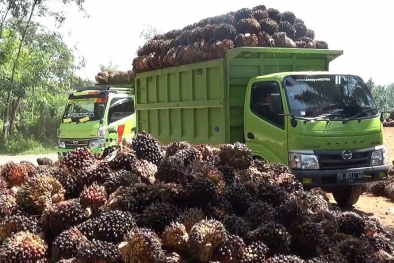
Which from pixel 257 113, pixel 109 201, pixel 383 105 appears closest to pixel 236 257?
pixel 109 201

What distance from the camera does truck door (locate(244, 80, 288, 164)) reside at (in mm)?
7227

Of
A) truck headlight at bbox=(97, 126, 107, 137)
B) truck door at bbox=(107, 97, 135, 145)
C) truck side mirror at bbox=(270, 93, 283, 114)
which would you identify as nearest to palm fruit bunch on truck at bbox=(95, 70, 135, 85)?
truck door at bbox=(107, 97, 135, 145)

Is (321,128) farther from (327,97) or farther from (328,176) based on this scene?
(328,176)

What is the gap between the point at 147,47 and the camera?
34.9 feet

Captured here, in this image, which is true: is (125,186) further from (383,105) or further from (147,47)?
(383,105)

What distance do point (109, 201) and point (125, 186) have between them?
7.9 inches

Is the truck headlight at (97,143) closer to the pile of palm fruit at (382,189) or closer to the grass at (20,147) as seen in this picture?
the pile of palm fruit at (382,189)

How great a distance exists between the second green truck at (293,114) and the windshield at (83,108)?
4.23 metres

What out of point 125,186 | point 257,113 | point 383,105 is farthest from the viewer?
point 383,105

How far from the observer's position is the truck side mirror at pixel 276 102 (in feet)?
23.7

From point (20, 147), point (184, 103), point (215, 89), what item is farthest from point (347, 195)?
point (20, 147)

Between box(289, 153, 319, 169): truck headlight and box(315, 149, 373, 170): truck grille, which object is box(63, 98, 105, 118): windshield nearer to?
box(289, 153, 319, 169): truck headlight

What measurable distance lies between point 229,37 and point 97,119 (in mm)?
5078

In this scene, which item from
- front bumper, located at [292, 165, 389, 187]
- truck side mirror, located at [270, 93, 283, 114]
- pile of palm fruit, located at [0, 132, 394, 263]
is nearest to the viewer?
pile of palm fruit, located at [0, 132, 394, 263]
